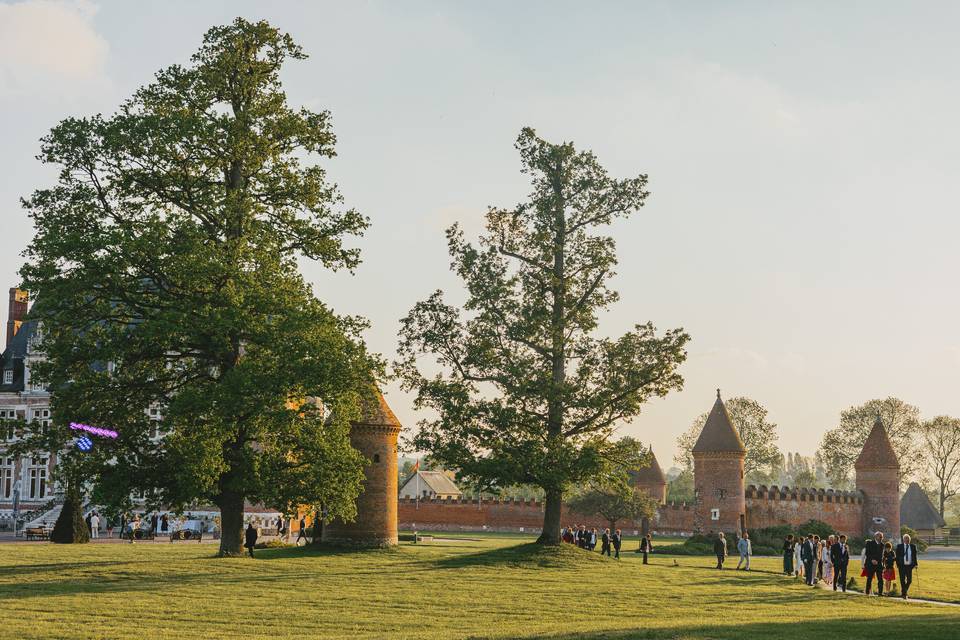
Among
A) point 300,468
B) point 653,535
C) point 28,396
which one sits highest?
point 28,396

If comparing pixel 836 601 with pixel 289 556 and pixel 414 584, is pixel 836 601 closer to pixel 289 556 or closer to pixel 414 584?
pixel 414 584

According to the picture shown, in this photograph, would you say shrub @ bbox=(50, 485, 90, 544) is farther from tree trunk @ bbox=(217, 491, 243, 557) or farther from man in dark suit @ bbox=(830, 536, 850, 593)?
man in dark suit @ bbox=(830, 536, 850, 593)

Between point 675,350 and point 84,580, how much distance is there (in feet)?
74.2

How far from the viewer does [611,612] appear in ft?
76.2

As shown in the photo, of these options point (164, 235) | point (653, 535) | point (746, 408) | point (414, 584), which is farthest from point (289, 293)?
point (746, 408)

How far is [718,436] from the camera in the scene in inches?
2557

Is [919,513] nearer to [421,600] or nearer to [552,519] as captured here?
[552,519]

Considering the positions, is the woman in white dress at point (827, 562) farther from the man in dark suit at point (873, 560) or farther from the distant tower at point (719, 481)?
the distant tower at point (719, 481)

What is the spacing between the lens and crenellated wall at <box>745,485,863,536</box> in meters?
68.6

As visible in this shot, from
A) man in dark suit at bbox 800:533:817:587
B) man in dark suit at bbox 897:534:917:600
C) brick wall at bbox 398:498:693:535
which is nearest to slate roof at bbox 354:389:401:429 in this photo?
man in dark suit at bbox 800:533:817:587

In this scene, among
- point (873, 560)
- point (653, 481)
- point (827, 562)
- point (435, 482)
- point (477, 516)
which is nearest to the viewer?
point (873, 560)

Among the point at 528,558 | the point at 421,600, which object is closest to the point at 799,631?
the point at 421,600

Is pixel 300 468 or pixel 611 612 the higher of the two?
pixel 300 468

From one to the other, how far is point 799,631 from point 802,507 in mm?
53885
